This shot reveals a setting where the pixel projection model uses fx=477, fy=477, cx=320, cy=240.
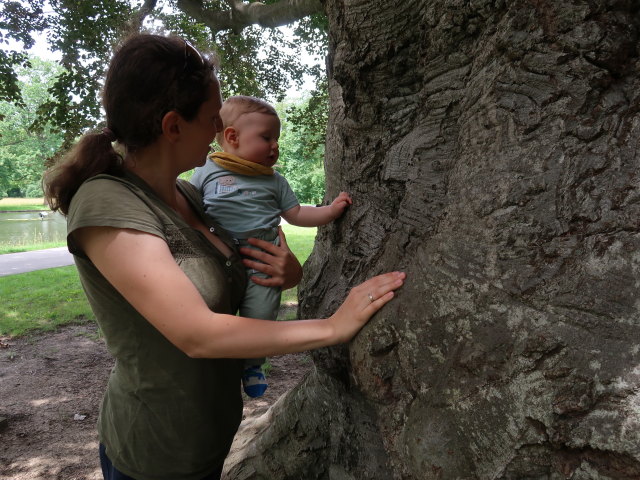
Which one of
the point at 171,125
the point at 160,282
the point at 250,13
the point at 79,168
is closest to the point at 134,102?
the point at 171,125

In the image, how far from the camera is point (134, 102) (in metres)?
1.50

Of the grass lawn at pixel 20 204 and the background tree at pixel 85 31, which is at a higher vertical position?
the background tree at pixel 85 31

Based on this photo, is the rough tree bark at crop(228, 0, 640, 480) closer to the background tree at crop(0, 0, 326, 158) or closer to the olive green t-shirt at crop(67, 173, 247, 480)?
the olive green t-shirt at crop(67, 173, 247, 480)

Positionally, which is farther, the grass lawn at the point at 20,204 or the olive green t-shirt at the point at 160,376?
the grass lawn at the point at 20,204

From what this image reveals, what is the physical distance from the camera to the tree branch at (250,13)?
20.6ft

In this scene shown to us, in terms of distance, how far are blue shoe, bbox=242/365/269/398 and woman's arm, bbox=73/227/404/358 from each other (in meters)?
0.81

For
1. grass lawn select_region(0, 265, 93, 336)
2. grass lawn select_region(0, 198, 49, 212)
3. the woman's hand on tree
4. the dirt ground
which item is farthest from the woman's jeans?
grass lawn select_region(0, 198, 49, 212)

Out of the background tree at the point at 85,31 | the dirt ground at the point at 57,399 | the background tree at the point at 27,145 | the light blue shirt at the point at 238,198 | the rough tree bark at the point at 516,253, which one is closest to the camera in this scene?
the rough tree bark at the point at 516,253

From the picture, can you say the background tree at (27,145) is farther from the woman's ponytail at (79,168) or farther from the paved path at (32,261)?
the woman's ponytail at (79,168)

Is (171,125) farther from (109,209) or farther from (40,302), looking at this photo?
(40,302)

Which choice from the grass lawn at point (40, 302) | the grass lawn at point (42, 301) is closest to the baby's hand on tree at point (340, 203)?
the grass lawn at point (42, 301)

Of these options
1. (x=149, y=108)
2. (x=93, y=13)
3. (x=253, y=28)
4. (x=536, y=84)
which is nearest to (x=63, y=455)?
(x=149, y=108)

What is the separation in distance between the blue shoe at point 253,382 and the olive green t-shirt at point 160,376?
0.29m

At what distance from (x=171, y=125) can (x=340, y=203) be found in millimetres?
829
